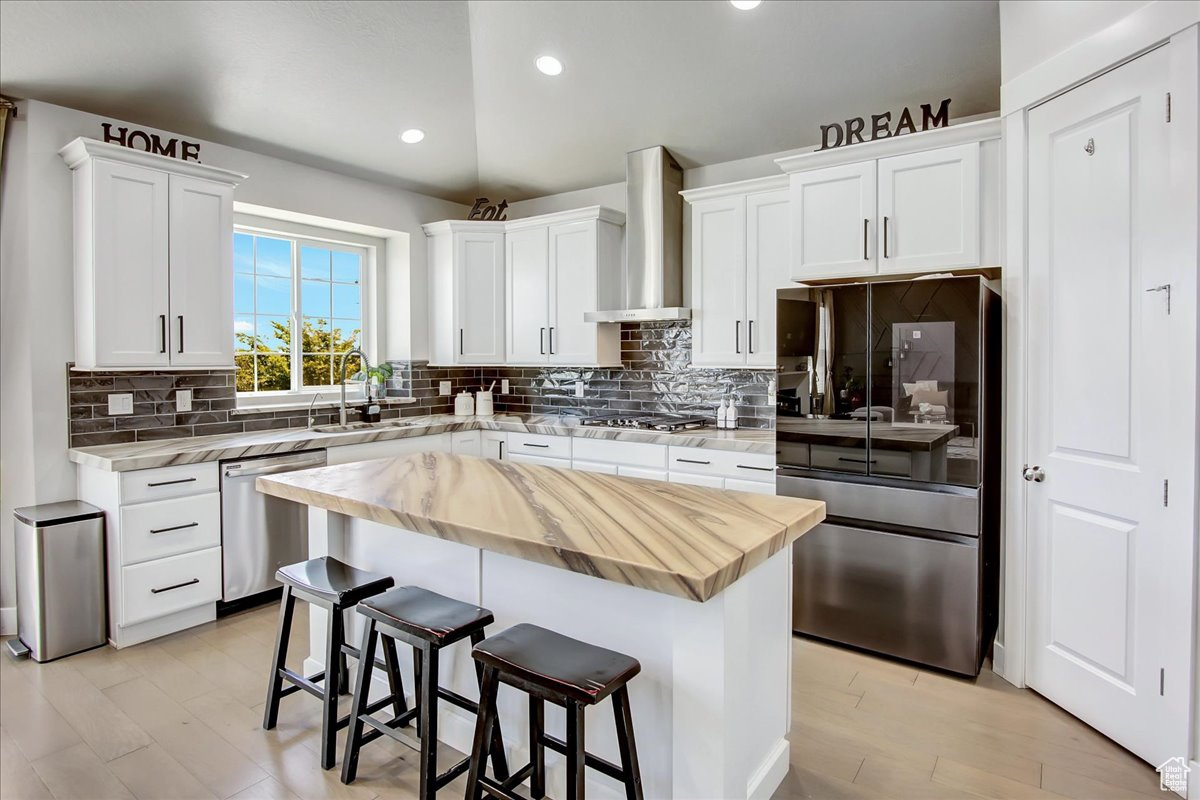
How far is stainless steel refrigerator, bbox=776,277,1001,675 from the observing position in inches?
107

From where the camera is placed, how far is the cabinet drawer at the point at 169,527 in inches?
121

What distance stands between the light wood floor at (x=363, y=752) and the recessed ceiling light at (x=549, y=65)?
3.39 m

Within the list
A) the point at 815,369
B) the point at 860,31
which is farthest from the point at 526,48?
the point at 815,369

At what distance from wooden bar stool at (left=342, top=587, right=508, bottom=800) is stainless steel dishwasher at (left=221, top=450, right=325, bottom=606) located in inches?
68.3

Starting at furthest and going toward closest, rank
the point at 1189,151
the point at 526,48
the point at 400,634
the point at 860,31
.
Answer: the point at 526,48 < the point at 860,31 < the point at 1189,151 < the point at 400,634

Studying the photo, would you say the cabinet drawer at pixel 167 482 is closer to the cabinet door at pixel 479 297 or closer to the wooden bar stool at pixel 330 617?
the wooden bar stool at pixel 330 617

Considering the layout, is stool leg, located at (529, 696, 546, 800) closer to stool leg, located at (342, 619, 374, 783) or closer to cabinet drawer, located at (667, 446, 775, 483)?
stool leg, located at (342, 619, 374, 783)

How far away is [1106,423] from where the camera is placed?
2312 millimetres

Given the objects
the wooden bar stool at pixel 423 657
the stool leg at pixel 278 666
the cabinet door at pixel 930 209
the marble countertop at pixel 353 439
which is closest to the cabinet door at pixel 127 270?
the marble countertop at pixel 353 439

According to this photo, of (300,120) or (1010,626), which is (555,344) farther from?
(1010,626)

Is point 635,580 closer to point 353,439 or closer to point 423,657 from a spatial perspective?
point 423,657

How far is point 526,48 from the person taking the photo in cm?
370

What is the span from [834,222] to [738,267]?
808mm

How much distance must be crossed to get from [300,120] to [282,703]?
10.4 feet
